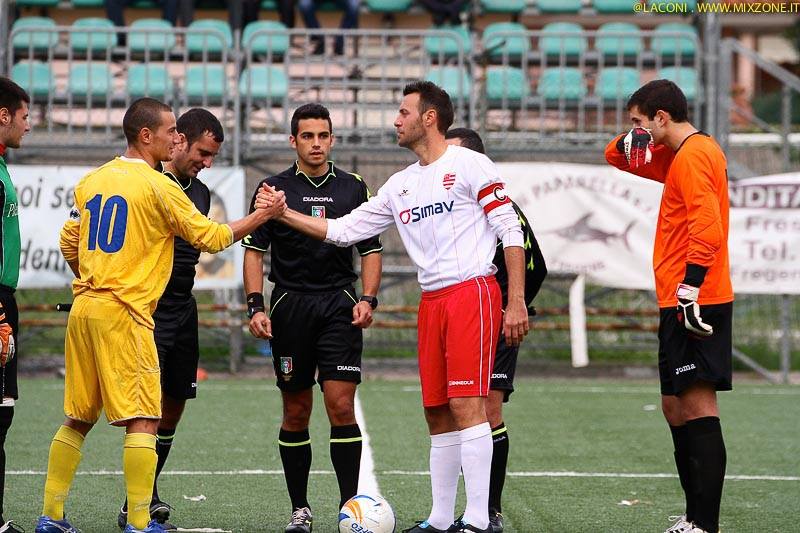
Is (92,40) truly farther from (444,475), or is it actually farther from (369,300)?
(444,475)

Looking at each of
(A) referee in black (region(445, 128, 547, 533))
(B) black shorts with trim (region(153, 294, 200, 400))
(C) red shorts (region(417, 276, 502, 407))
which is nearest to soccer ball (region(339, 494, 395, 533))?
(C) red shorts (region(417, 276, 502, 407))

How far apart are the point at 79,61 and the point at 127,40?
1.11 metres

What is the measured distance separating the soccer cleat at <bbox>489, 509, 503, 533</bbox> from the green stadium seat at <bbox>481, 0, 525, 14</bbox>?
10968 mm

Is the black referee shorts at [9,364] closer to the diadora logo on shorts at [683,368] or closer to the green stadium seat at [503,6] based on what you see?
the diadora logo on shorts at [683,368]

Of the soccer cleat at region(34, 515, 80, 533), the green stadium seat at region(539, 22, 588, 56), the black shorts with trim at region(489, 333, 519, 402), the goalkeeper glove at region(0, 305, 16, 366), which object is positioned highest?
the green stadium seat at region(539, 22, 588, 56)

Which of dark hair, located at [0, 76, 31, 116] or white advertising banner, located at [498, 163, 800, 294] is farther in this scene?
white advertising banner, located at [498, 163, 800, 294]

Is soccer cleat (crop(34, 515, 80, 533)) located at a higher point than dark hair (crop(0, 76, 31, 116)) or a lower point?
lower

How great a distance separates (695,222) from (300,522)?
2476 millimetres

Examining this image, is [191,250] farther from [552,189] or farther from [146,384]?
[552,189]

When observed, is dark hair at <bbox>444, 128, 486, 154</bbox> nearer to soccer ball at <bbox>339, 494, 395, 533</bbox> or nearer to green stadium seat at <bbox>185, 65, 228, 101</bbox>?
soccer ball at <bbox>339, 494, 395, 533</bbox>

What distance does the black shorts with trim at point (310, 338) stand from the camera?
634 cm

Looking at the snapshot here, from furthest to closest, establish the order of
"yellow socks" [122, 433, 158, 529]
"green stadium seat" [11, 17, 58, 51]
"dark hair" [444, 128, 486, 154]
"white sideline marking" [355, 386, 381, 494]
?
"green stadium seat" [11, 17, 58, 51] < "white sideline marking" [355, 386, 381, 494] < "dark hair" [444, 128, 486, 154] < "yellow socks" [122, 433, 158, 529]

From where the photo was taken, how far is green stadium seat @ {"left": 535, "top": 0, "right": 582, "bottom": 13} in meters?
16.6

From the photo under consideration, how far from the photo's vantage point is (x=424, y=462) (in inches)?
324
